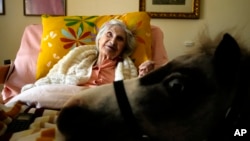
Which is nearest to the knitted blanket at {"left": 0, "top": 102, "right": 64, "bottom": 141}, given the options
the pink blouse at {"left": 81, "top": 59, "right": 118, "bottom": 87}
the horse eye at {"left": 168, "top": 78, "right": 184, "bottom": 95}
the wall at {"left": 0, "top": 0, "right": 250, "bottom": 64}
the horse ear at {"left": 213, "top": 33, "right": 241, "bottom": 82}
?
the horse eye at {"left": 168, "top": 78, "right": 184, "bottom": 95}

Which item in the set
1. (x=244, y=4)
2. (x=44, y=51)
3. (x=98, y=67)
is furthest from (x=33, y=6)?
(x=244, y=4)

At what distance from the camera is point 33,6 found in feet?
8.37

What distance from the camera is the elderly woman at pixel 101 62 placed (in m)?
1.61

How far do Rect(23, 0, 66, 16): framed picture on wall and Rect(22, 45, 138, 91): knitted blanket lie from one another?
868 mm

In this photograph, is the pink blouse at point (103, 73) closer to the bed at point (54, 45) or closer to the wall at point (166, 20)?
the bed at point (54, 45)

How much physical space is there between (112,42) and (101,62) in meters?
0.14

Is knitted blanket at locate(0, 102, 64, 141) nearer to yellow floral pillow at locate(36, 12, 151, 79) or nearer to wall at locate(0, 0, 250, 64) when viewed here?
yellow floral pillow at locate(36, 12, 151, 79)

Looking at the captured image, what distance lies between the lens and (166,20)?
240cm

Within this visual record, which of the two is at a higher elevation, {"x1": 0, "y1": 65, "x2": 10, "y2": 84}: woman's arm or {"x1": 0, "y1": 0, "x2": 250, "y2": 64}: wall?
{"x1": 0, "y1": 0, "x2": 250, "y2": 64}: wall

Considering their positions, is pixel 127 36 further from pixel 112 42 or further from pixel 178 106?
pixel 178 106

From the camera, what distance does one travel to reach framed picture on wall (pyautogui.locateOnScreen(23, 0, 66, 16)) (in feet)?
8.24

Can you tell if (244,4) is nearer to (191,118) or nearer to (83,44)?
(83,44)

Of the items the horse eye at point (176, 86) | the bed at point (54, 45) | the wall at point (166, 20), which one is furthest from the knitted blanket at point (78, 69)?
the horse eye at point (176, 86)

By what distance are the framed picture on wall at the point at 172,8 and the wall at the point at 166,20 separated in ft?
0.15
